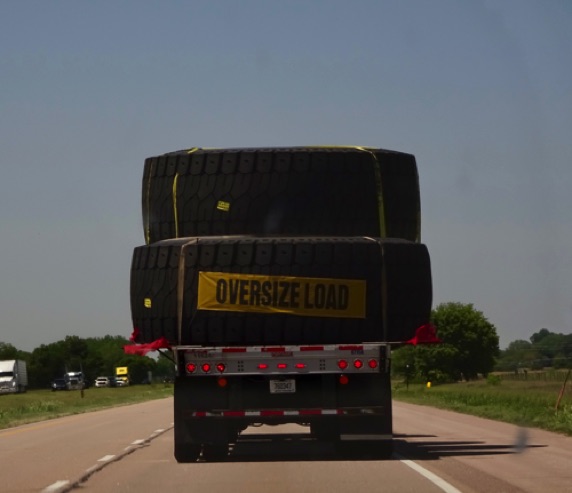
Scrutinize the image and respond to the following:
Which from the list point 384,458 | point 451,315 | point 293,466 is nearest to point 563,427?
point 384,458

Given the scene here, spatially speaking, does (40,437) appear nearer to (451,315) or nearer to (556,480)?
(556,480)

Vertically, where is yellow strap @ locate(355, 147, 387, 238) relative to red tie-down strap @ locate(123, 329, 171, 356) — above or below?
above

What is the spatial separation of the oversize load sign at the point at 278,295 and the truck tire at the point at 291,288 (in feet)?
0.04

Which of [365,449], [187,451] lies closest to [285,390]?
[365,449]

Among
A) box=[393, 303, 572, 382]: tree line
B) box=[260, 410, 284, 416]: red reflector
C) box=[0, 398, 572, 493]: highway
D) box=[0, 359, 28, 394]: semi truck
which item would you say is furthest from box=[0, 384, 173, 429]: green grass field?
box=[393, 303, 572, 382]: tree line

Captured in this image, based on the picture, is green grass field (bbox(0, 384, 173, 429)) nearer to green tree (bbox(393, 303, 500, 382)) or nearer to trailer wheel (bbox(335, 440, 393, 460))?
trailer wheel (bbox(335, 440, 393, 460))

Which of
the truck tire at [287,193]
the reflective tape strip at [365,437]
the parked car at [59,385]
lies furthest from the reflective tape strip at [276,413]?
the parked car at [59,385]

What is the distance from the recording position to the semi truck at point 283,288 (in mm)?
16953

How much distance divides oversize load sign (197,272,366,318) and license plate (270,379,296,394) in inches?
38.4

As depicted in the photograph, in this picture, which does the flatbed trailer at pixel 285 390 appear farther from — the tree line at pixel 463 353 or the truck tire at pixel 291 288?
the tree line at pixel 463 353

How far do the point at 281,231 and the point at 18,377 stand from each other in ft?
358

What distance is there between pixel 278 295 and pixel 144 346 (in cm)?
199

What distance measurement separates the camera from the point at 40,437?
28516mm

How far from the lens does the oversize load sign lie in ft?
55.6
